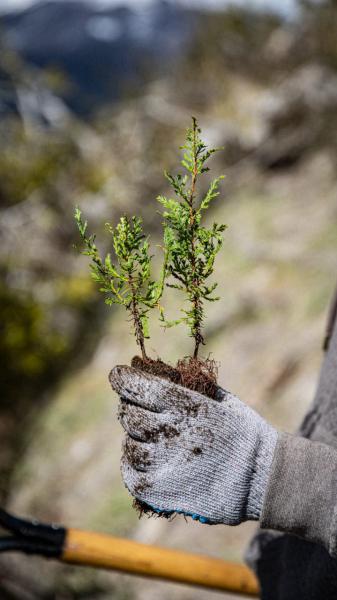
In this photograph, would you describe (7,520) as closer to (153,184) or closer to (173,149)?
(153,184)

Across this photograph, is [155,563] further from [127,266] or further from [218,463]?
[127,266]

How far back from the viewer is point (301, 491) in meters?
0.98

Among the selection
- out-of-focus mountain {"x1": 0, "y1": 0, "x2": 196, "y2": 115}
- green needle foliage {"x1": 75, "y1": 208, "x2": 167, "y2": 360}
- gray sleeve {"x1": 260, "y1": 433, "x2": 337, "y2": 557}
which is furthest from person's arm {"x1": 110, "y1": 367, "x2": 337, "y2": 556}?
out-of-focus mountain {"x1": 0, "y1": 0, "x2": 196, "y2": 115}

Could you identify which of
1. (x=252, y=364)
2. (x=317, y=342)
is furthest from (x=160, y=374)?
(x=252, y=364)

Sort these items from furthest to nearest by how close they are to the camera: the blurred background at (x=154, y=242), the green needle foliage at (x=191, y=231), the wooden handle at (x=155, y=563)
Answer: the blurred background at (x=154, y=242)
the wooden handle at (x=155, y=563)
the green needle foliage at (x=191, y=231)

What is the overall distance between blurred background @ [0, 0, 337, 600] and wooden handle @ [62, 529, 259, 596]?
4.66 ft

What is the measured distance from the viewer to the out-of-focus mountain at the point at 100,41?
1622 centimetres

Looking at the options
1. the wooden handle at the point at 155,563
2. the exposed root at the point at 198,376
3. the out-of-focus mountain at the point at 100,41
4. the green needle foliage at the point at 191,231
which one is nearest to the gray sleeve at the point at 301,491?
the exposed root at the point at 198,376

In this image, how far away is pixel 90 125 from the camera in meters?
12.6

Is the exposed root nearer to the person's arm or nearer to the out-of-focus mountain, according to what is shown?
the person's arm

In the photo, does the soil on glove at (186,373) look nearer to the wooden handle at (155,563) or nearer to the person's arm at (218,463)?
→ the person's arm at (218,463)

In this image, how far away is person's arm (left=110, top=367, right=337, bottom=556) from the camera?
36.9 inches

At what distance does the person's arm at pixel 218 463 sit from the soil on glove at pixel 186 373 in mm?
35

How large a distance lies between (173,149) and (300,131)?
8.14 feet
